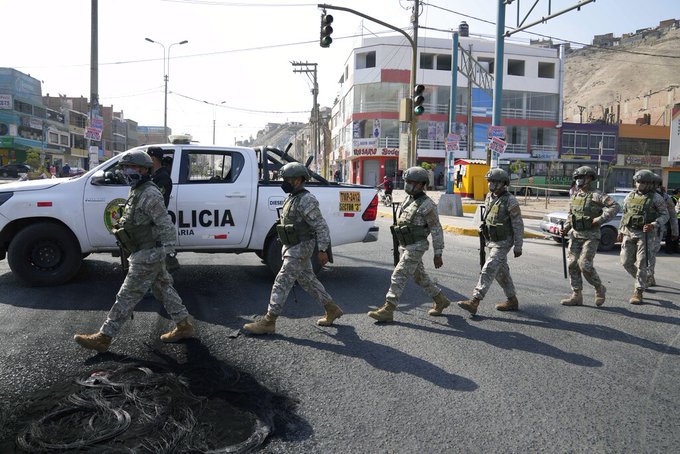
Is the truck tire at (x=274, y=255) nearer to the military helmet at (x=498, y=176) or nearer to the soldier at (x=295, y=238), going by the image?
the soldier at (x=295, y=238)

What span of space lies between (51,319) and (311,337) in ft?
8.87

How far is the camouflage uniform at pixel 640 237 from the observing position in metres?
7.32

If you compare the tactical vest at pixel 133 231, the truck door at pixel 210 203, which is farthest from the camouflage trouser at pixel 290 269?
the truck door at pixel 210 203

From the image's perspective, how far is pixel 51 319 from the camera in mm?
5637

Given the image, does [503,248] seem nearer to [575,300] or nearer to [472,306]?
[472,306]

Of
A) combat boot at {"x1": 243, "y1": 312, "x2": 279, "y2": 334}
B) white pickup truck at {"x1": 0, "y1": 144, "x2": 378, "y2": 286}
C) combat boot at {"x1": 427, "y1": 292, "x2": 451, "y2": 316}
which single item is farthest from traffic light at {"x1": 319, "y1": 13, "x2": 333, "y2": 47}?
combat boot at {"x1": 243, "y1": 312, "x2": 279, "y2": 334}

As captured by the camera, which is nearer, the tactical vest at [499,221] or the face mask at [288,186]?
the face mask at [288,186]

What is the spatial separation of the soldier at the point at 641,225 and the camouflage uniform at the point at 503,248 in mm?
2078

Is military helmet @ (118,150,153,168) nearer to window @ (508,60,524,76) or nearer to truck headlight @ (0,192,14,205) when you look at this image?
truck headlight @ (0,192,14,205)

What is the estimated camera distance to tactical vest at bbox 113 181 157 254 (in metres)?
4.77

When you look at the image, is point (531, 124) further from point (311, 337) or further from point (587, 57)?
point (587, 57)

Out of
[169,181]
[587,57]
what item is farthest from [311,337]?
[587,57]

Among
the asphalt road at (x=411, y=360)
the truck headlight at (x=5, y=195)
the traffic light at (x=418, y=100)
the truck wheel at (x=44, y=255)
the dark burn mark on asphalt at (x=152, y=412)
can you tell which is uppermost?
the traffic light at (x=418, y=100)

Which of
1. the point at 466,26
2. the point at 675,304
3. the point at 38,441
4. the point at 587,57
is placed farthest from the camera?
the point at 587,57
